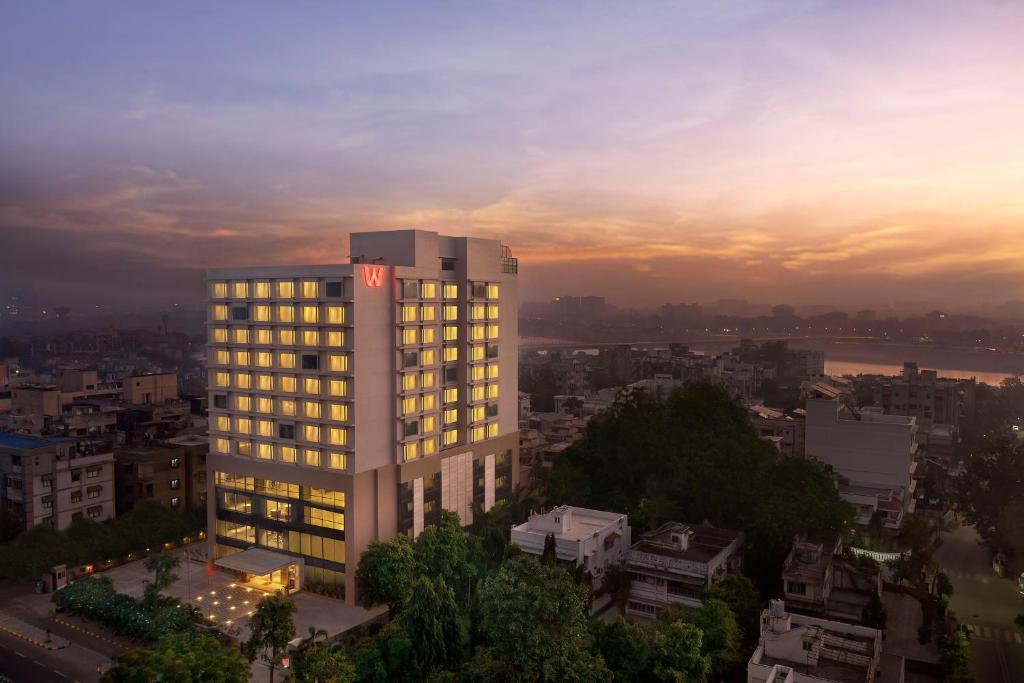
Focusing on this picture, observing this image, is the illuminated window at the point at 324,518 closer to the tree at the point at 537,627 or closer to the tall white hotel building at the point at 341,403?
the tall white hotel building at the point at 341,403

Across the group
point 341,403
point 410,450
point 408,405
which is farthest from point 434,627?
point 408,405

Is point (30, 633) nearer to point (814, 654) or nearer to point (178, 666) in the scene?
point (178, 666)

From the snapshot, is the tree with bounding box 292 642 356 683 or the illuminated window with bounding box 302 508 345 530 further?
the illuminated window with bounding box 302 508 345 530

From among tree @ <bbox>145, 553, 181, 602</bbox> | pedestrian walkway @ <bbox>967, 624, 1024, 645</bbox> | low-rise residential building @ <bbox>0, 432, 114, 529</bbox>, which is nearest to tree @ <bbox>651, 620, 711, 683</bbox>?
pedestrian walkway @ <bbox>967, 624, 1024, 645</bbox>

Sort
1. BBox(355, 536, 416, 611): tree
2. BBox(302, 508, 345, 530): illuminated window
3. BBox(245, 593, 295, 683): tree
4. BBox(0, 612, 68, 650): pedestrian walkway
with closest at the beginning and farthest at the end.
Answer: BBox(245, 593, 295, 683): tree
BBox(0, 612, 68, 650): pedestrian walkway
BBox(355, 536, 416, 611): tree
BBox(302, 508, 345, 530): illuminated window

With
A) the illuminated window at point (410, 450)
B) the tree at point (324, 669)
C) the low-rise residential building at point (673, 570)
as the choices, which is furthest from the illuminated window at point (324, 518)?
the low-rise residential building at point (673, 570)

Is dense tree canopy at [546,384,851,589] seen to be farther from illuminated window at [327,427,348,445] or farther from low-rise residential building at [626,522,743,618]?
illuminated window at [327,427,348,445]

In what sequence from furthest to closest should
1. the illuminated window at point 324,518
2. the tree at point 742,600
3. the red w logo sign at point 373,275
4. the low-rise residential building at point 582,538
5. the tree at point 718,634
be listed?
the red w logo sign at point 373,275
the illuminated window at point 324,518
the low-rise residential building at point 582,538
the tree at point 742,600
the tree at point 718,634
